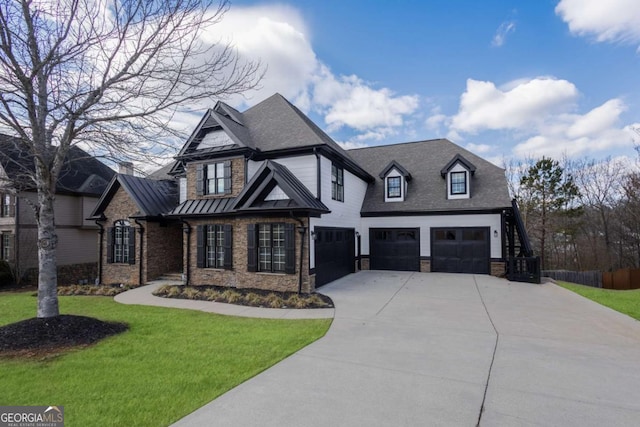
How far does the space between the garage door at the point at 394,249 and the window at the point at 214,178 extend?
8.51 metres

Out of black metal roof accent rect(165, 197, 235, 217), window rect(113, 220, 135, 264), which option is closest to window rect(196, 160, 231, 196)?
black metal roof accent rect(165, 197, 235, 217)

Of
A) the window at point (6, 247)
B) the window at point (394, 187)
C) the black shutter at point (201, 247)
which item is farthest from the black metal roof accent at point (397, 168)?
the window at point (6, 247)

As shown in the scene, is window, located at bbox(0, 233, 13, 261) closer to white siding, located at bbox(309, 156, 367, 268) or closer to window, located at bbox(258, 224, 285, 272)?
window, located at bbox(258, 224, 285, 272)

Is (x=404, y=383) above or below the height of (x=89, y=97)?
below

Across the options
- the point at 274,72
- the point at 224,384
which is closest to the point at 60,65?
the point at 274,72

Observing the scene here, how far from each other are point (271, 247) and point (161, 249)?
6480 mm

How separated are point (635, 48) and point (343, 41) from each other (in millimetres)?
12317

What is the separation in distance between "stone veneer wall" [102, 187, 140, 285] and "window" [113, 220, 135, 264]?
0.82 ft

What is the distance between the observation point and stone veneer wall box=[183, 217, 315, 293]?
10.8 m

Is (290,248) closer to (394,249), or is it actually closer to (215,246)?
(215,246)

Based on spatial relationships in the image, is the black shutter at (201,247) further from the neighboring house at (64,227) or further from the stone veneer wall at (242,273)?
the neighboring house at (64,227)

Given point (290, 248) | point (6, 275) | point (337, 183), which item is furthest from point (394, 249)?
point (6, 275)

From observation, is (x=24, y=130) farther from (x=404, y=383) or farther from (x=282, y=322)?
(x=404, y=383)

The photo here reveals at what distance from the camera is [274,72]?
7539 mm
